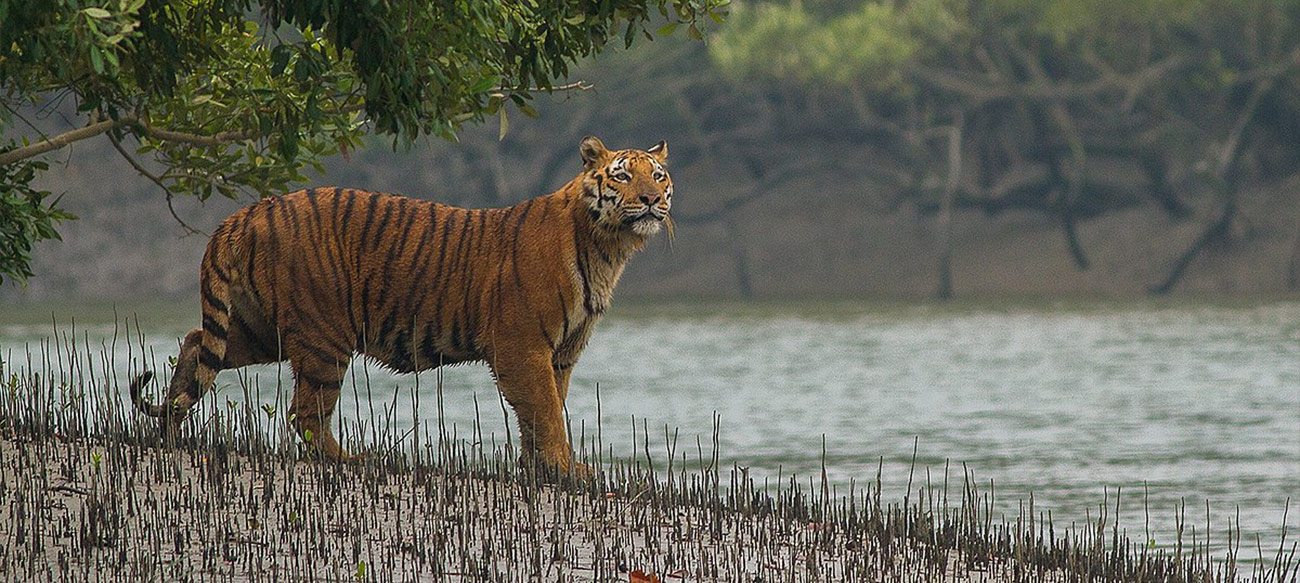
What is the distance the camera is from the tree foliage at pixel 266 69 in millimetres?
7496

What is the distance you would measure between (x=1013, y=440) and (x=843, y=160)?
28.3 meters

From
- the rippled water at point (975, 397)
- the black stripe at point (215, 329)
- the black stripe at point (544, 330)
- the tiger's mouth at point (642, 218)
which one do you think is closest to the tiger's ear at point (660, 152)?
the tiger's mouth at point (642, 218)

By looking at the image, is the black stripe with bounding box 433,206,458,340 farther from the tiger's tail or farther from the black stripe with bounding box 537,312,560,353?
the tiger's tail

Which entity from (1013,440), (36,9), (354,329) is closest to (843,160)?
(1013,440)

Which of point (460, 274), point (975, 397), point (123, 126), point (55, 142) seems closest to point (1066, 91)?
point (975, 397)

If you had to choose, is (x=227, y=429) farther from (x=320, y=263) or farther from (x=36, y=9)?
(x=36, y=9)

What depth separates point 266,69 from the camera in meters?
9.49

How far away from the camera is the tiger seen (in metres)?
9.89

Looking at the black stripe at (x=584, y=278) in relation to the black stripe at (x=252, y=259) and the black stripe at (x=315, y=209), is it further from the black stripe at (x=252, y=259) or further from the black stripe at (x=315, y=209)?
the black stripe at (x=252, y=259)

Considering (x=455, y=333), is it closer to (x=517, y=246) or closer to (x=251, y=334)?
A: (x=517, y=246)

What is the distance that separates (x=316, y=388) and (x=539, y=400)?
3.57 feet

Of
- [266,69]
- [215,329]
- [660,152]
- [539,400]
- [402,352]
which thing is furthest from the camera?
[660,152]

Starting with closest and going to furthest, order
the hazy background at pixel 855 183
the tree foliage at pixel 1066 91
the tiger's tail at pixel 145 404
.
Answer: the tiger's tail at pixel 145 404
the tree foliage at pixel 1066 91
the hazy background at pixel 855 183

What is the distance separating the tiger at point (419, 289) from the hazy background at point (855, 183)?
32289 millimetres
